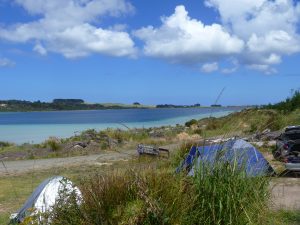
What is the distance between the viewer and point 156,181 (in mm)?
5293

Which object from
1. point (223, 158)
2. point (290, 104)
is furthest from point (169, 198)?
point (290, 104)

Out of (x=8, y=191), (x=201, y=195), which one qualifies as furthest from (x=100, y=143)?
(x=201, y=195)

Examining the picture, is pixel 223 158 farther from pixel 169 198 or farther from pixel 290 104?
pixel 290 104

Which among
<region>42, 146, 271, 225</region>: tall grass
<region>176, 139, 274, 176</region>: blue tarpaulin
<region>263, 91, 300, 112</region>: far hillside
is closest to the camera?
<region>42, 146, 271, 225</region>: tall grass

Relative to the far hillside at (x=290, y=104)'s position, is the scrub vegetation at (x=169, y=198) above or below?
below

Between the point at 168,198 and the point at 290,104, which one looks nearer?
the point at 168,198

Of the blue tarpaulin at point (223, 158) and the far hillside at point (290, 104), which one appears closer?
the blue tarpaulin at point (223, 158)

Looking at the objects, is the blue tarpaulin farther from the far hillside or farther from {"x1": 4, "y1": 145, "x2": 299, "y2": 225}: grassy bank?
the far hillside

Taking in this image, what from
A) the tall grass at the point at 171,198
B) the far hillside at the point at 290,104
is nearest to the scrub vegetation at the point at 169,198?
the tall grass at the point at 171,198

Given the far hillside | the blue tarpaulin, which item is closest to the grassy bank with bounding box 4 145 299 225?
the blue tarpaulin

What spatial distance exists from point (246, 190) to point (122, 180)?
1.35 m

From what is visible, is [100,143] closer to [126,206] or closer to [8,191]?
[8,191]

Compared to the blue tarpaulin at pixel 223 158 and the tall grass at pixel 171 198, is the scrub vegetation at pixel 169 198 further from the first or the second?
the blue tarpaulin at pixel 223 158

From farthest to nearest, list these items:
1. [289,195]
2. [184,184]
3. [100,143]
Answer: [100,143] → [289,195] → [184,184]
